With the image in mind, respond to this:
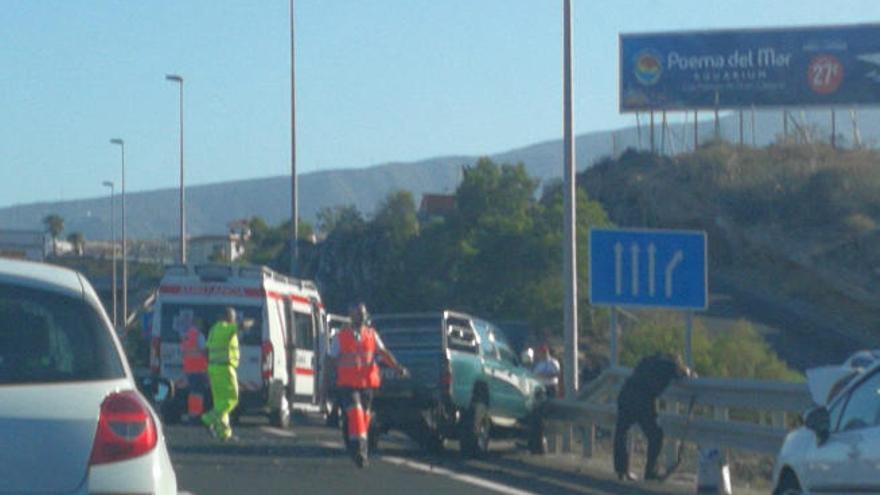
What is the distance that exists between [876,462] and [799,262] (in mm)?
50563

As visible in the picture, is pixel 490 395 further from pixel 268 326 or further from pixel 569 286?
pixel 268 326

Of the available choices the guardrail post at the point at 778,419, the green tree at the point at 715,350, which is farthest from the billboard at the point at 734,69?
the guardrail post at the point at 778,419

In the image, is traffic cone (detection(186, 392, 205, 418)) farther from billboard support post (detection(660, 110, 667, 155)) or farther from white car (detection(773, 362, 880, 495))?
billboard support post (detection(660, 110, 667, 155))

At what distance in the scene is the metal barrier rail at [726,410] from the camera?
15.3m

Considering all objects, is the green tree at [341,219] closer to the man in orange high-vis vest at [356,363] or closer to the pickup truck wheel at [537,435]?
the pickup truck wheel at [537,435]

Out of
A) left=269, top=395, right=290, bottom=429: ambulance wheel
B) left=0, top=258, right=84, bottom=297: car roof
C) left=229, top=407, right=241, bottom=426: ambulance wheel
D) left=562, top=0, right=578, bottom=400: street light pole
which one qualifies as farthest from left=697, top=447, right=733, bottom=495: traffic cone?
left=269, top=395, right=290, bottom=429: ambulance wheel

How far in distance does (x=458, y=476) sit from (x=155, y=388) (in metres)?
9.06

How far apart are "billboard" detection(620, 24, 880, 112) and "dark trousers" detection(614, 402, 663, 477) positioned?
45.3 m

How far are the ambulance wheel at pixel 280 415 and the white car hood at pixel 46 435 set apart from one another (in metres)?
19.7

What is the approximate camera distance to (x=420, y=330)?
2091cm

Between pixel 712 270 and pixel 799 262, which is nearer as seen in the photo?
pixel 799 262

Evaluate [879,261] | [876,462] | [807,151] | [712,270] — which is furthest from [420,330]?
[807,151]

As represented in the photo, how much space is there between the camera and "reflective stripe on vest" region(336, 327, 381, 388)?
60.4 feet

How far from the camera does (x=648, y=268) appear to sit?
20.0 m
